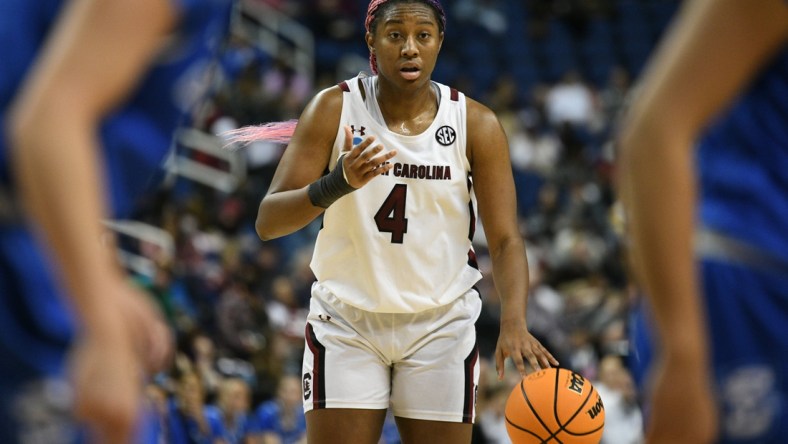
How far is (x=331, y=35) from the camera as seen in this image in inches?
689

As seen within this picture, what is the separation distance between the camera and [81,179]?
2082 millimetres

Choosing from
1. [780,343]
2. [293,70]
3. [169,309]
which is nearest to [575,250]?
[293,70]

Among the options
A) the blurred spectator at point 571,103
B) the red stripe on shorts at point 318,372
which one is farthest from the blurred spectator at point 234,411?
the blurred spectator at point 571,103

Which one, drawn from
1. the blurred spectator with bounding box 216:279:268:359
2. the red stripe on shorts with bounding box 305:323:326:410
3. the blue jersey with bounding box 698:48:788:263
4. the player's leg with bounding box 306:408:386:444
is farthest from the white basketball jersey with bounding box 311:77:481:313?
the blurred spectator with bounding box 216:279:268:359

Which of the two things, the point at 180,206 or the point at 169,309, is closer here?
the point at 169,309

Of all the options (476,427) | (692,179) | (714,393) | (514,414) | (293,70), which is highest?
(293,70)

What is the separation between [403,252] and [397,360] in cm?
47

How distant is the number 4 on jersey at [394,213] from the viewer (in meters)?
5.09

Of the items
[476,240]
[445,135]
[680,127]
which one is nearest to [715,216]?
[680,127]

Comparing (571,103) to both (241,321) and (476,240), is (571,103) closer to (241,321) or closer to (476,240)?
(476,240)

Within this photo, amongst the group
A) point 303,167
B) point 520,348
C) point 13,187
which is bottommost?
point 520,348

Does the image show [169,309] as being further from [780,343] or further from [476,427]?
[780,343]

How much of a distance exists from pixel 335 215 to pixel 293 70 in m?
11.6

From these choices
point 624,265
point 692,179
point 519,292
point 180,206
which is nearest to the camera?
point 692,179
